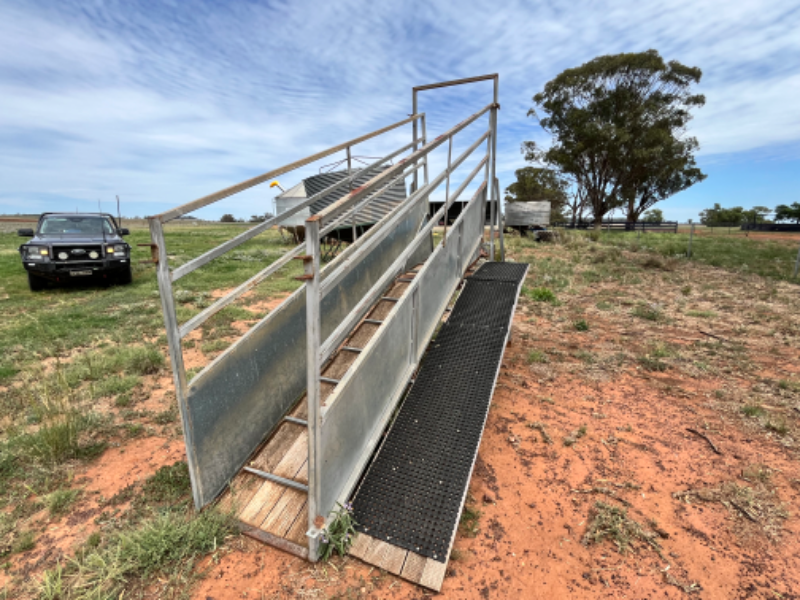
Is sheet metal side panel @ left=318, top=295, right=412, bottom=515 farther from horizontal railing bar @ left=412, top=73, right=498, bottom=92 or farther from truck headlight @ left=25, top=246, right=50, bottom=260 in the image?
truck headlight @ left=25, top=246, right=50, bottom=260

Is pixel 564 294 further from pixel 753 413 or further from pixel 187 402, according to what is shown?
pixel 187 402

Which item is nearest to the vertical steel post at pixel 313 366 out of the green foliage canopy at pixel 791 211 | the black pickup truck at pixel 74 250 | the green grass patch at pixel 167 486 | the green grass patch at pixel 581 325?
the green grass patch at pixel 167 486

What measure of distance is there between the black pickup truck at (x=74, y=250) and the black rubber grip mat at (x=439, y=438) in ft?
27.5

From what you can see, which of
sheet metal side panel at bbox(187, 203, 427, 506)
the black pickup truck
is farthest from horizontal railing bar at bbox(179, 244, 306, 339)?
the black pickup truck

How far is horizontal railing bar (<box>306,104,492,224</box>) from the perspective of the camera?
1678 mm

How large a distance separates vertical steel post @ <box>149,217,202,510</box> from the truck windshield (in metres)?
8.97

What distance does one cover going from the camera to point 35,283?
855 cm

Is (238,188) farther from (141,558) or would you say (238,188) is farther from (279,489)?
(141,558)

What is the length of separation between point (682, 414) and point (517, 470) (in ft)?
5.74

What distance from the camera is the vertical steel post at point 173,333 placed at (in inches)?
76.0

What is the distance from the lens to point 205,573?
1.92m

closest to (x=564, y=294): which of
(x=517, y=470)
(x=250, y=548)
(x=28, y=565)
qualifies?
(x=517, y=470)

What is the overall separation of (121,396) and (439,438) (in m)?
3.02

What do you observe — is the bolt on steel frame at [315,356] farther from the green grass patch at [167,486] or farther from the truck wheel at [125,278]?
the truck wheel at [125,278]
